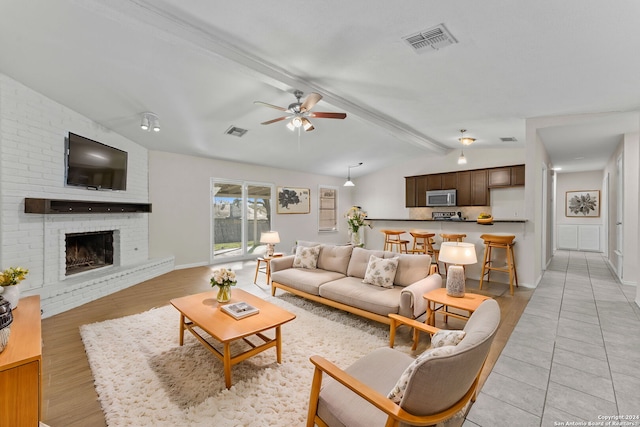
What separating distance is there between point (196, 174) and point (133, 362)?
4.60 meters

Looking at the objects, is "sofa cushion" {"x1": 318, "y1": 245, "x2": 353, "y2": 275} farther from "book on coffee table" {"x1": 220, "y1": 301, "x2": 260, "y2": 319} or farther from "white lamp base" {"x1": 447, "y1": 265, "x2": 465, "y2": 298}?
"book on coffee table" {"x1": 220, "y1": 301, "x2": 260, "y2": 319}

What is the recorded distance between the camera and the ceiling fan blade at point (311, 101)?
301 cm

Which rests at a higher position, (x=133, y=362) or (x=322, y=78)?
(x=322, y=78)

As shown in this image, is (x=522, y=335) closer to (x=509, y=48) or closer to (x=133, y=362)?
(x=509, y=48)

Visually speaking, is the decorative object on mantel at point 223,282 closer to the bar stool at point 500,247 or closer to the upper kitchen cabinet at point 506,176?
the bar stool at point 500,247

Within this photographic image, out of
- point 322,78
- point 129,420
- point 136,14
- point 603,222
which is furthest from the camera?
point 603,222

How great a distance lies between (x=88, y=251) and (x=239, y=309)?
12.4 feet

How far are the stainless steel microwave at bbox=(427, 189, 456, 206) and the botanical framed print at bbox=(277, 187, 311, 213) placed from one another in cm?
350

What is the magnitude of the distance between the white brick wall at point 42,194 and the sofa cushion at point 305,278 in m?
2.65

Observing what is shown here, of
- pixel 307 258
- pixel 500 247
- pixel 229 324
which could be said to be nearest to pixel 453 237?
pixel 500 247

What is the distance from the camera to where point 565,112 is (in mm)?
4012

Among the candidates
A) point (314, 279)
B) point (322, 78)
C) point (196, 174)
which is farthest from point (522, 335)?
point (196, 174)

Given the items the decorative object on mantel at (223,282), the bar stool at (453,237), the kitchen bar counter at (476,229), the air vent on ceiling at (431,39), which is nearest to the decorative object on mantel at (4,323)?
the decorative object on mantel at (223,282)

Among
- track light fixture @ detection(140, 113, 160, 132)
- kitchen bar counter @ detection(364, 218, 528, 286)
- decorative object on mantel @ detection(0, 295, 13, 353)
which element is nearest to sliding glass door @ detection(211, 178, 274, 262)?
track light fixture @ detection(140, 113, 160, 132)
